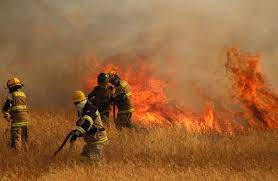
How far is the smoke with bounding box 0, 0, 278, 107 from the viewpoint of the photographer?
57.7 feet

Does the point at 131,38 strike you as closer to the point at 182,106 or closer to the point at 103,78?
the point at 182,106

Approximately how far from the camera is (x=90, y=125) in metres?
10.1

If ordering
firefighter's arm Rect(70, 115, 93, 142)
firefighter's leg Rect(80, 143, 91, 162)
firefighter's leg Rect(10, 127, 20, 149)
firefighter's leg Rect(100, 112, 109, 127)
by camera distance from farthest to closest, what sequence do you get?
firefighter's leg Rect(100, 112, 109, 127) < firefighter's leg Rect(10, 127, 20, 149) < firefighter's leg Rect(80, 143, 91, 162) < firefighter's arm Rect(70, 115, 93, 142)

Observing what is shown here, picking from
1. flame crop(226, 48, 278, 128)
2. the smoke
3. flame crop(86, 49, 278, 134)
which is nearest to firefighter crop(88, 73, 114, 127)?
flame crop(86, 49, 278, 134)

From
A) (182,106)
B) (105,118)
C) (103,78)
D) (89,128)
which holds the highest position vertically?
(103,78)

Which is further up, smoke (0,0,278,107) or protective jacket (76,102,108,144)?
smoke (0,0,278,107)

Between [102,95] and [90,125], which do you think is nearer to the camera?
[90,125]

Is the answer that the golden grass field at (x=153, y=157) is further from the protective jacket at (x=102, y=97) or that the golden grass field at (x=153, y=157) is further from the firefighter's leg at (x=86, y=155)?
the protective jacket at (x=102, y=97)

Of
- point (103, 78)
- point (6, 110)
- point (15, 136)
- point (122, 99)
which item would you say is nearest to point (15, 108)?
point (6, 110)

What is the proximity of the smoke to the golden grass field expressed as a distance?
3550mm

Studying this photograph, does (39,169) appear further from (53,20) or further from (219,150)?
(53,20)

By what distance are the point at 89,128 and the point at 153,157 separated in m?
2.24

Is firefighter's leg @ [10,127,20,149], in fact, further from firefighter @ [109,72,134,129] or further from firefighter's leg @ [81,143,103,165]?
firefighter @ [109,72,134,129]

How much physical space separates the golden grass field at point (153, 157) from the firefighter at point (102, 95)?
648mm
